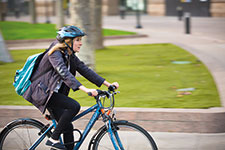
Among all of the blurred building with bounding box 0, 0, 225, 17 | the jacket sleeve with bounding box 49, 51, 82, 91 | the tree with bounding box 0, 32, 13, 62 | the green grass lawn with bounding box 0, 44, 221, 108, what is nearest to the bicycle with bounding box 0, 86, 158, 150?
the jacket sleeve with bounding box 49, 51, 82, 91

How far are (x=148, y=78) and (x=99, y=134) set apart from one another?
470cm

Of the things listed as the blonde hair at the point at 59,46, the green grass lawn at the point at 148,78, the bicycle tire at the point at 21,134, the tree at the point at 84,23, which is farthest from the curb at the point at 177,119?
the tree at the point at 84,23

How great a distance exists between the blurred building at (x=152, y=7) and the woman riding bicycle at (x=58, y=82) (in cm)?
2171

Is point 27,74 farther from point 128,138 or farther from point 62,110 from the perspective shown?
point 128,138

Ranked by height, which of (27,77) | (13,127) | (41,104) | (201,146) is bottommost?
(201,146)

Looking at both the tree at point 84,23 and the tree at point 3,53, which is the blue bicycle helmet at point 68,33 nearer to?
the tree at point 84,23

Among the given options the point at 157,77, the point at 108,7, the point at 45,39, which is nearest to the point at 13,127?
the point at 157,77

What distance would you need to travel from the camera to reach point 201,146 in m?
4.91

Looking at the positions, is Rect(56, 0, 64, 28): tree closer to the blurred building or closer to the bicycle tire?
the blurred building

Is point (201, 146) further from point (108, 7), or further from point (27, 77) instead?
point (108, 7)

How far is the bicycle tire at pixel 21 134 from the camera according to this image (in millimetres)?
4160

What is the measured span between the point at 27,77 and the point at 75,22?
5.19 meters

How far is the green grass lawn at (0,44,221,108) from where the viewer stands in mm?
6527

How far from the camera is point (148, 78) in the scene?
8.49 meters
